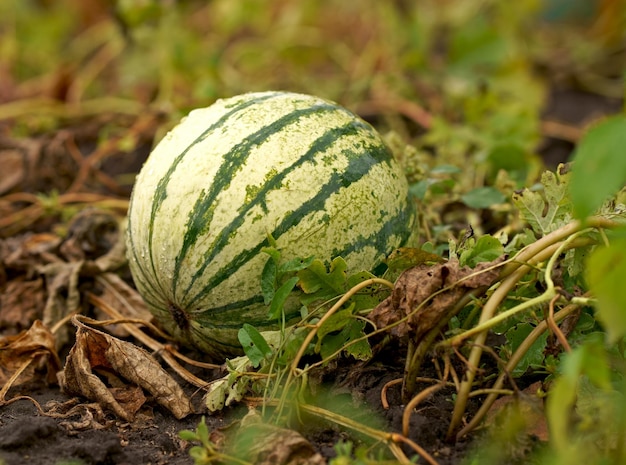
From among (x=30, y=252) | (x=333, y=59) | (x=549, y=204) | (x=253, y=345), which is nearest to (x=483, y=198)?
(x=549, y=204)

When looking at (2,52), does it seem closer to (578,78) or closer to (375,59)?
(375,59)

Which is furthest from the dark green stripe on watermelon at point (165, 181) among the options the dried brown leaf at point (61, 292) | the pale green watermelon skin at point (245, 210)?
the dried brown leaf at point (61, 292)

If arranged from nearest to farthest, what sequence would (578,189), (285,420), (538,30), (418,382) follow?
(578,189), (285,420), (418,382), (538,30)

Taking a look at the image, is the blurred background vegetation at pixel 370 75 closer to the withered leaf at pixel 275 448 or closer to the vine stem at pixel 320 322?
the vine stem at pixel 320 322

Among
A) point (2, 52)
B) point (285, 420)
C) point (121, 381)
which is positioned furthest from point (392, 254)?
point (2, 52)

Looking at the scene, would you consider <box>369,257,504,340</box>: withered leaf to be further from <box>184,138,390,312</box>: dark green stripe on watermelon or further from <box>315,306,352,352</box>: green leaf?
<box>184,138,390,312</box>: dark green stripe on watermelon


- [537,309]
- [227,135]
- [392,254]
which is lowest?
[537,309]

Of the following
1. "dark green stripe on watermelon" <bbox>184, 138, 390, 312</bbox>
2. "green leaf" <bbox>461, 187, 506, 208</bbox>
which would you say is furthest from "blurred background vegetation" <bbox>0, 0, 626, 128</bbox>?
"dark green stripe on watermelon" <bbox>184, 138, 390, 312</bbox>
